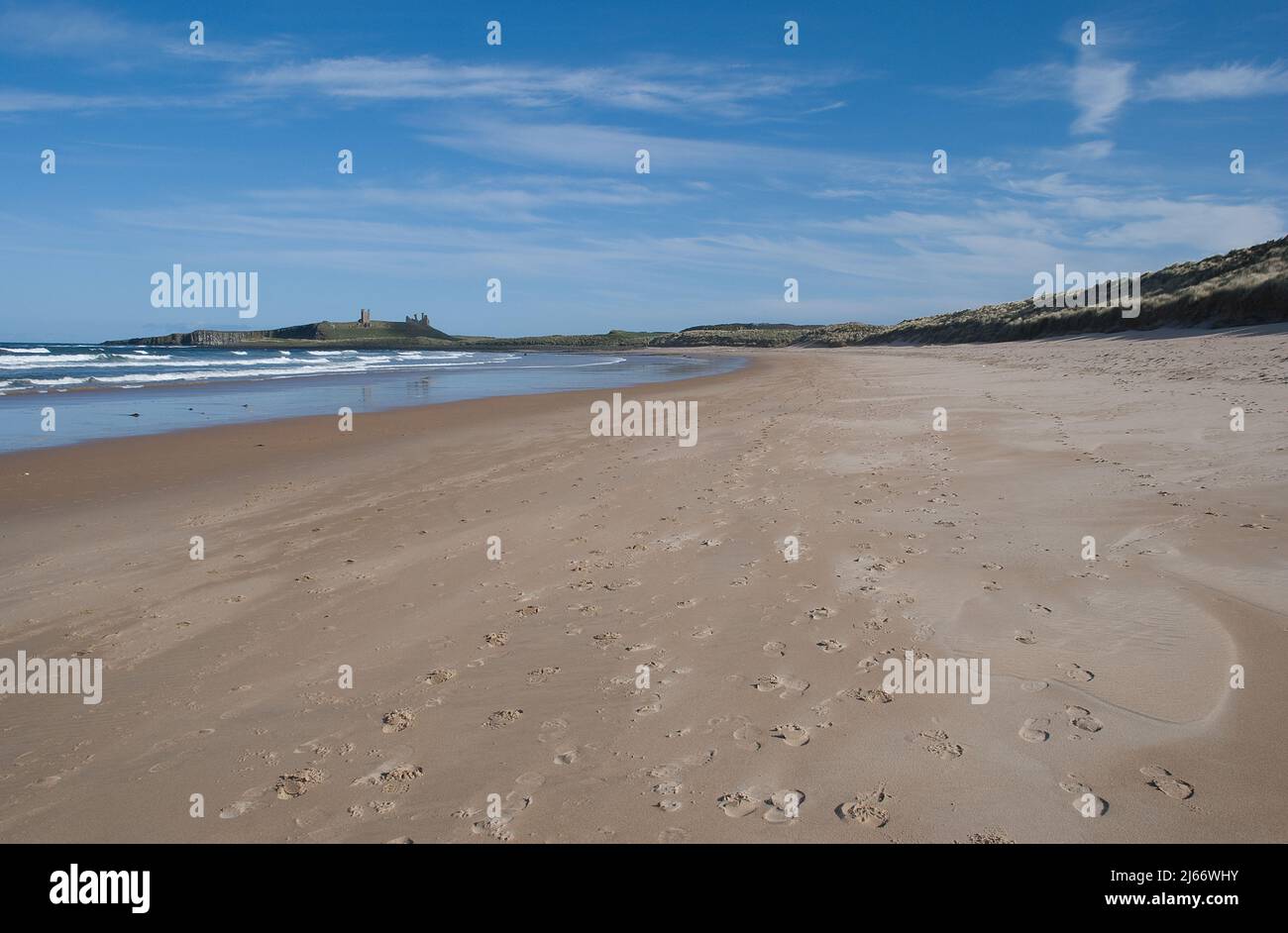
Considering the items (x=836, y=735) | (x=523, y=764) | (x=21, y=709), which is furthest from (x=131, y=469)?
(x=836, y=735)

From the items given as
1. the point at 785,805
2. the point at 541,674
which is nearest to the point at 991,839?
the point at 785,805

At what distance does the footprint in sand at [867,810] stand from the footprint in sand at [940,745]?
43 centimetres

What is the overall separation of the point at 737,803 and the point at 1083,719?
1703 millimetres

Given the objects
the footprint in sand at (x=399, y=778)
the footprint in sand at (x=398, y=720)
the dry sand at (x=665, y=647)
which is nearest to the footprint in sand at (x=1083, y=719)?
the dry sand at (x=665, y=647)

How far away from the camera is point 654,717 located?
11.5 feet

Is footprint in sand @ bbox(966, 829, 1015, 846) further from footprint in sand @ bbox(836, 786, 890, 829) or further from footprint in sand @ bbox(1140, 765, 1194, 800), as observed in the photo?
footprint in sand @ bbox(1140, 765, 1194, 800)

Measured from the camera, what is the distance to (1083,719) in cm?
332

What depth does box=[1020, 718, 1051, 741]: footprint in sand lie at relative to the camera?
3202mm

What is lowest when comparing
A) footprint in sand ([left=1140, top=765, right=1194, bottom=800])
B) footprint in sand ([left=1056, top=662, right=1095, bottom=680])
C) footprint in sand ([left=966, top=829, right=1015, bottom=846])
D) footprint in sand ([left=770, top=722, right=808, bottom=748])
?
footprint in sand ([left=966, top=829, right=1015, bottom=846])

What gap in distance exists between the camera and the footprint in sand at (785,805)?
2.75 meters

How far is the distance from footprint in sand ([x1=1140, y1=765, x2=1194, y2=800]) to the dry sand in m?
0.02

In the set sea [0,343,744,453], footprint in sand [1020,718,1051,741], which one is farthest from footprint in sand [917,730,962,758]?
sea [0,343,744,453]
